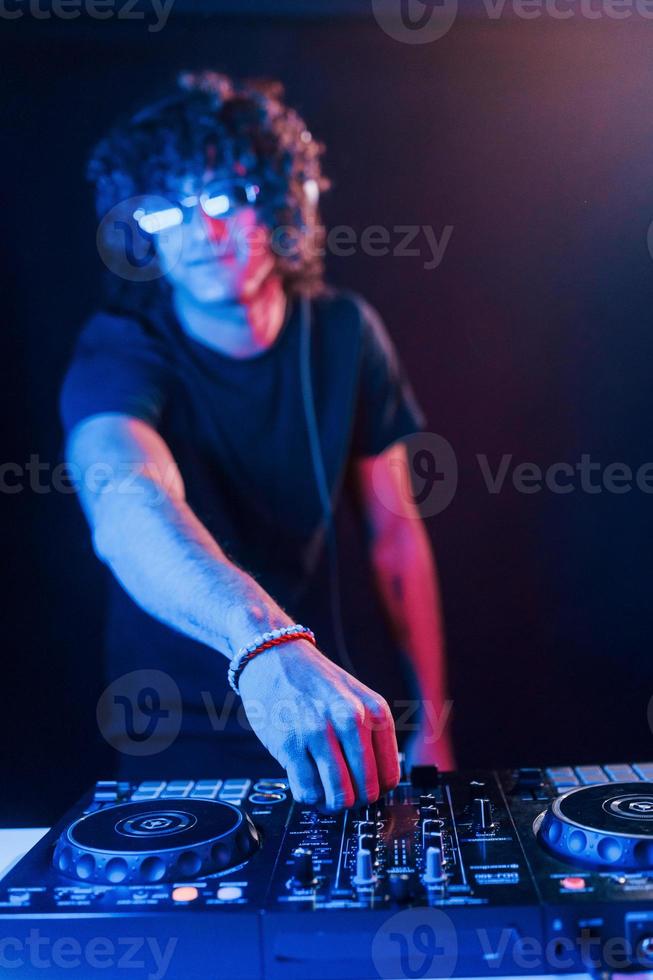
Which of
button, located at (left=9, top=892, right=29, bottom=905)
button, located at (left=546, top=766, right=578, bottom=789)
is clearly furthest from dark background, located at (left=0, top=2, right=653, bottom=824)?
button, located at (left=9, top=892, right=29, bottom=905)

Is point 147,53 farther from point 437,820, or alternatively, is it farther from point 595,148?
point 437,820

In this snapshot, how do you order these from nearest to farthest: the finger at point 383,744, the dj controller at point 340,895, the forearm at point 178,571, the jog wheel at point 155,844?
the dj controller at point 340,895, the jog wheel at point 155,844, the finger at point 383,744, the forearm at point 178,571

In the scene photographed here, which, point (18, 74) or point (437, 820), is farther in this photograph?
point (18, 74)

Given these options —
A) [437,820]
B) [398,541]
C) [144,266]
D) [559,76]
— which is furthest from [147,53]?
[437,820]

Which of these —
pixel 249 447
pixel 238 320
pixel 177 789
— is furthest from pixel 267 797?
pixel 238 320

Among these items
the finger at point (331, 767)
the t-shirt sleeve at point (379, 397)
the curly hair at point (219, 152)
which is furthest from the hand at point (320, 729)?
the curly hair at point (219, 152)

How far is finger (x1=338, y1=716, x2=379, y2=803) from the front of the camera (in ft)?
4.09

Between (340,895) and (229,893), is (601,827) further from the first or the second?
(229,893)

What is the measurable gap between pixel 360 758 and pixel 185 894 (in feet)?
0.91

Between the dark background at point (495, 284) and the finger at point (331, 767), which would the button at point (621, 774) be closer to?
the dark background at point (495, 284)

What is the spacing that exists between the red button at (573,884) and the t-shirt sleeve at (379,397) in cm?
88

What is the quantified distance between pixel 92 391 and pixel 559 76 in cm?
105

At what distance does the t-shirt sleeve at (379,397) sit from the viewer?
179 centimetres

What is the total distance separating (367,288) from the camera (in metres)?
1.79
